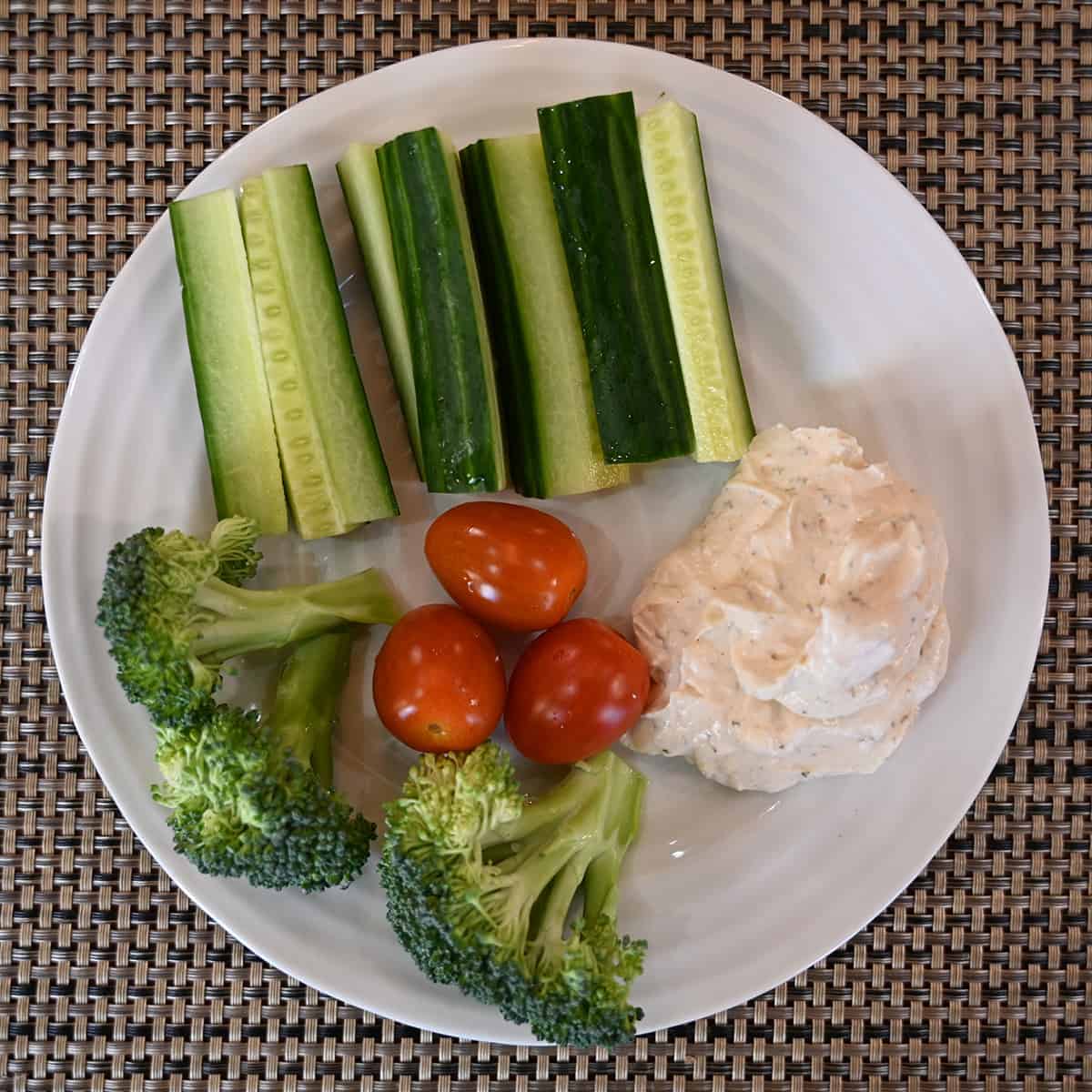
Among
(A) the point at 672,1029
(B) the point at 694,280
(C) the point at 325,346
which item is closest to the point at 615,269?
(B) the point at 694,280

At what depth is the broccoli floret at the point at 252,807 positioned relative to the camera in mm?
2057

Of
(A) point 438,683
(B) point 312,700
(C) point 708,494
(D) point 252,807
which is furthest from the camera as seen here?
(C) point 708,494

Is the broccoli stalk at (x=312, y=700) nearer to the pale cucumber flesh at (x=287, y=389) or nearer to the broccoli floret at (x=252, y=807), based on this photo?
the broccoli floret at (x=252, y=807)

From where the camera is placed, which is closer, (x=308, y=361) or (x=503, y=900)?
(x=503, y=900)

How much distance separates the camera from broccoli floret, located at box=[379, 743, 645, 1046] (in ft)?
6.75

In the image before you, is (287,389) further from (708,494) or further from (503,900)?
(503,900)

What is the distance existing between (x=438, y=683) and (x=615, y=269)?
A: 1.00 metres

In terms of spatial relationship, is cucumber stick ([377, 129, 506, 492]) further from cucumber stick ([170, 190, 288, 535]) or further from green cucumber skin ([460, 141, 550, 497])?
cucumber stick ([170, 190, 288, 535])

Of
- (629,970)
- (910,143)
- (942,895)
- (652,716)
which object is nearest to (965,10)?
(910,143)

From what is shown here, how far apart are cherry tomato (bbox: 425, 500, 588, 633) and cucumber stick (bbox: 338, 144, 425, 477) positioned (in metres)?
0.21

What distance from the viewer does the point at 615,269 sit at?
228 cm

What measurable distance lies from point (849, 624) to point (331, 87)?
1723mm

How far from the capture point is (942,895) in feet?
8.34

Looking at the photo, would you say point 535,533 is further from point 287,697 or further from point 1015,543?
point 1015,543
